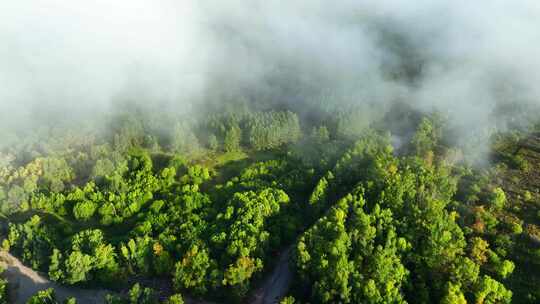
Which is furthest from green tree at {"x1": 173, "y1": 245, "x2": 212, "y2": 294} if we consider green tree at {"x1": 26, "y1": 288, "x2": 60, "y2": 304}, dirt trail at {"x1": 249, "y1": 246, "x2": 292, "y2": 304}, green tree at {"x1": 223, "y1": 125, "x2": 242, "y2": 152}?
green tree at {"x1": 223, "y1": 125, "x2": 242, "y2": 152}

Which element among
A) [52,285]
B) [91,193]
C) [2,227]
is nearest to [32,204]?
[2,227]

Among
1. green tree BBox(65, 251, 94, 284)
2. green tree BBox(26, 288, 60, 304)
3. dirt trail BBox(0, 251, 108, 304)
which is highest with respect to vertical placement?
green tree BBox(65, 251, 94, 284)

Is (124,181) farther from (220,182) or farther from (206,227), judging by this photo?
(206,227)

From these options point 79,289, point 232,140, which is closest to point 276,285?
point 79,289

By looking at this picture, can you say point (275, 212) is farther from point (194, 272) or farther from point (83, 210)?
point (83, 210)

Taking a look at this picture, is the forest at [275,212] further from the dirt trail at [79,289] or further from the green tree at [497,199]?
the dirt trail at [79,289]

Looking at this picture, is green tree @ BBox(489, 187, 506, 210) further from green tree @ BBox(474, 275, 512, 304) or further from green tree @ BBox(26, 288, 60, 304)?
green tree @ BBox(26, 288, 60, 304)

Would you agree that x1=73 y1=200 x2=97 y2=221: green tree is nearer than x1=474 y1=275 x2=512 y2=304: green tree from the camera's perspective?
No
